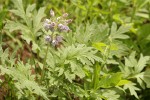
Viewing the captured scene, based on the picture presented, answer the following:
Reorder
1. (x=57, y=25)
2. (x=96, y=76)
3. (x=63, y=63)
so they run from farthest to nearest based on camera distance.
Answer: (x=96, y=76) → (x=63, y=63) → (x=57, y=25)

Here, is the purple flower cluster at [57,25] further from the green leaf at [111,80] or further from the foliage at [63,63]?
the green leaf at [111,80]

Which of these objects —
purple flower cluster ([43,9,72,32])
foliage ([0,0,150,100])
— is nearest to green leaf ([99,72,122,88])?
foliage ([0,0,150,100])

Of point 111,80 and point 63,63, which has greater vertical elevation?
point 63,63

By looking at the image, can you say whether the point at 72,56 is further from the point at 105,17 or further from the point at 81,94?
the point at 105,17

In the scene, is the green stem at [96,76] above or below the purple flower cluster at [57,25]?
below

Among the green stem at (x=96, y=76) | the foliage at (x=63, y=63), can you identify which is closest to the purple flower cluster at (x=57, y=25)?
the foliage at (x=63, y=63)

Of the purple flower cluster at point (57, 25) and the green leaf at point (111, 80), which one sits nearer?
the purple flower cluster at point (57, 25)

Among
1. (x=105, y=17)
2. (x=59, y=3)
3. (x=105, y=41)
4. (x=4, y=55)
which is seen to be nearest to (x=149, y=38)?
(x=105, y=17)

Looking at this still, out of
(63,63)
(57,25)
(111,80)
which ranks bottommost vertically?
(111,80)

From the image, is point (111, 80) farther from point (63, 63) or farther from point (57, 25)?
point (57, 25)

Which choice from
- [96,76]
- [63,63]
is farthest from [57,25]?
[96,76]

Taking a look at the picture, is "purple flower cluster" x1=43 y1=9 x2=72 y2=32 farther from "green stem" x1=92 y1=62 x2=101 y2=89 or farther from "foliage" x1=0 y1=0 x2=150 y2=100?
"green stem" x1=92 y1=62 x2=101 y2=89
